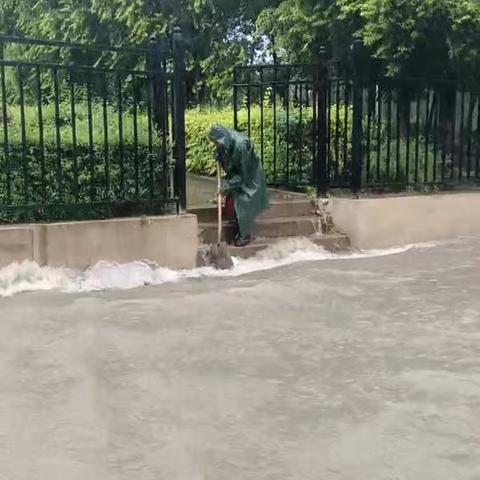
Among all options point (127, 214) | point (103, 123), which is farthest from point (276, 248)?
point (103, 123)

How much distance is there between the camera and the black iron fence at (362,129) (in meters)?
8.97

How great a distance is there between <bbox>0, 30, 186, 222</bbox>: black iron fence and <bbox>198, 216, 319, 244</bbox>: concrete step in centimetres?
60

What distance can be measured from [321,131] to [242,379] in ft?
16.1

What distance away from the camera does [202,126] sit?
1198cm

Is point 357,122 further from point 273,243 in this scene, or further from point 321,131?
point 273,243

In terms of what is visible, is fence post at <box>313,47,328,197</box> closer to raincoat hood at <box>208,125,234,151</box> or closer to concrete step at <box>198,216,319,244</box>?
concrete step at <box>198,216,319,244</box>

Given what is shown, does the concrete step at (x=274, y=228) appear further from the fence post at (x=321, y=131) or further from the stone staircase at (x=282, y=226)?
the fence post at (x=321, y=131)

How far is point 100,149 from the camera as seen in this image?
7.44 meters

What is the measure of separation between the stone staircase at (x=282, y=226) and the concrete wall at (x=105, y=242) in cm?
38

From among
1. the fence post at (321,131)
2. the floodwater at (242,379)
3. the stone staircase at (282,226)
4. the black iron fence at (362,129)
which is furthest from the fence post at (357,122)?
the floodwater at (242,379)

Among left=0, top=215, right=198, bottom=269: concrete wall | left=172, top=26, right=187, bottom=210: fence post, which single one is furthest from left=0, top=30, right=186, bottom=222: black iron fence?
left=0, top=215, right=198, bottom=269: concrete wall

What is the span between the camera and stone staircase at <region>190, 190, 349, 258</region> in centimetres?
812

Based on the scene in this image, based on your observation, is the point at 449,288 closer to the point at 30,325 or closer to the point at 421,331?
the point at 421,331

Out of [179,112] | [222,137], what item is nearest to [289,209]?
[222,137]
